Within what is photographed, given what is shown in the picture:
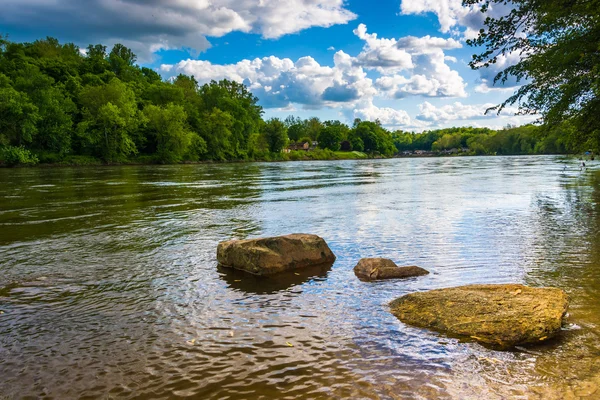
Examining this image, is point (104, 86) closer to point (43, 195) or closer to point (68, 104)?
point (68, 104)

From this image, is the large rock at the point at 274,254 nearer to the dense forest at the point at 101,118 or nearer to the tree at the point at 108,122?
the dense forest at the point at 101,118

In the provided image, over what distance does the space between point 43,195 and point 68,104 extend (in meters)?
78.5

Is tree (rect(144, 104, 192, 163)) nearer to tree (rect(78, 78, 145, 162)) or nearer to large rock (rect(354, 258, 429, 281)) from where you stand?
tree (rect(78, 78, 145, 162))

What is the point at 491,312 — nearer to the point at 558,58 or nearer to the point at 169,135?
the point at 558,58

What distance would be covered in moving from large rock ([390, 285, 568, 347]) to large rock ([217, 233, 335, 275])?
3.32m

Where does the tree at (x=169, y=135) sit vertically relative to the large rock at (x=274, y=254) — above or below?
above

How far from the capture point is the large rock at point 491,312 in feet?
19.1

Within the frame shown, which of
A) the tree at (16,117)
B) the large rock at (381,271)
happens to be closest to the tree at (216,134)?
the tree at (16,117)

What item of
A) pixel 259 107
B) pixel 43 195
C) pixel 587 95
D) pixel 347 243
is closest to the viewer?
pixel 347 243

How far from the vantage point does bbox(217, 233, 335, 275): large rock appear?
9640mm

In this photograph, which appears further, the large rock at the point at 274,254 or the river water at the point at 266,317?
the large rock at the point at 274,254

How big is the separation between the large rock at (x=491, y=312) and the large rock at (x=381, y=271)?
5.64 feet

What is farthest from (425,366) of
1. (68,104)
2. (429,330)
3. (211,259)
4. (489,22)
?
(68,104)

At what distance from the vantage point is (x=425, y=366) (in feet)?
17.1
